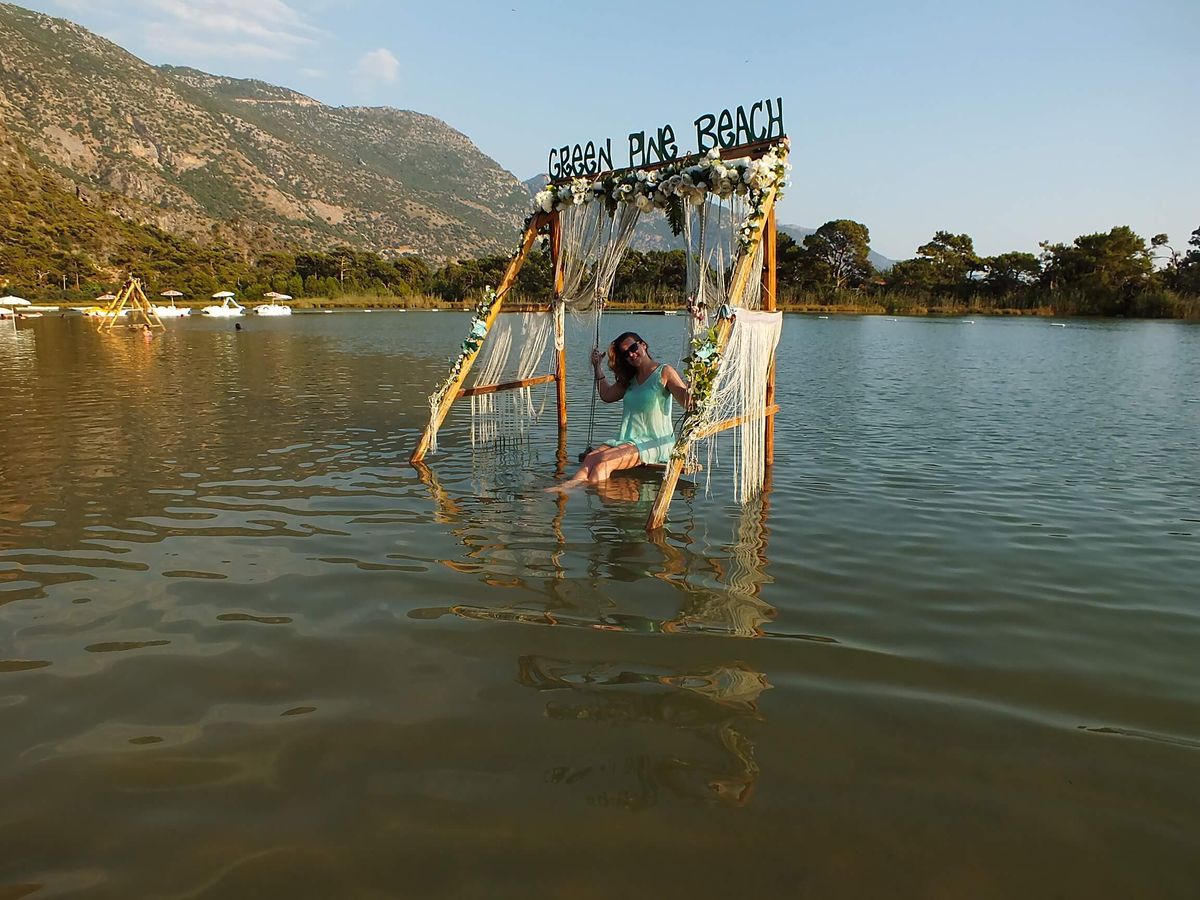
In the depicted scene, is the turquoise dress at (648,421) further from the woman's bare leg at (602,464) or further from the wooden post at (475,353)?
the wooden post at (475,353)

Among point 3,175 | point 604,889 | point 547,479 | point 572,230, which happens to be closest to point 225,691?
point 604,889

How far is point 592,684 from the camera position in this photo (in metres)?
3.83

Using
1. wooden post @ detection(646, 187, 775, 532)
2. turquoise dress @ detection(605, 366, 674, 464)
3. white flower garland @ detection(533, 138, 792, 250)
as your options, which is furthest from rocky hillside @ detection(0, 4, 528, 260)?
wooden post @ detection(646, 187, 775, 532)

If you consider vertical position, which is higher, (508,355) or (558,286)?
(558,286)

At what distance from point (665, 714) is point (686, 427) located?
3523 mm

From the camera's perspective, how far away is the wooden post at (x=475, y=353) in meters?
9.30

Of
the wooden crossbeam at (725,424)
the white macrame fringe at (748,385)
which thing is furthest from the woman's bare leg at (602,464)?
the white macrame fringe at (748,385)

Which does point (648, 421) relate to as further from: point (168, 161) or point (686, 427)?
point (168, 161)

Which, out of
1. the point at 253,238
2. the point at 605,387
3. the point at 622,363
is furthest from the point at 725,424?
the point at 253,238

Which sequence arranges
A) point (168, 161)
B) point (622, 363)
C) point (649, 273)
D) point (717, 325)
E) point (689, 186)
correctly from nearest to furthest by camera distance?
1. point (717, 325)
2. point (689, 186)
3. point (622, 363)
4. point (649, 273)
5. point (168, 161)

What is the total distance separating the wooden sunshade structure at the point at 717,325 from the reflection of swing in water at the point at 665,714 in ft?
8.80

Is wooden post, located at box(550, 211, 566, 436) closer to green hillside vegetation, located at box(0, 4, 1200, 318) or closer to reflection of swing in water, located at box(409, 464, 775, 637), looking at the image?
green hillside vegetation, located at box(0, 4, 1200, 318)

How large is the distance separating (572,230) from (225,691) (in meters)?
7.79

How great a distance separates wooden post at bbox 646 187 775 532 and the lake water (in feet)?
0.91
